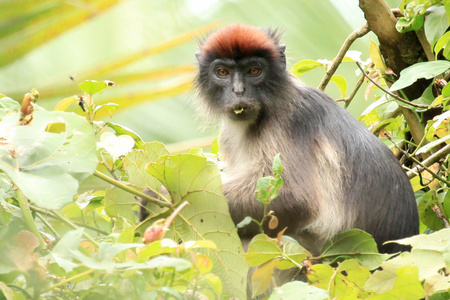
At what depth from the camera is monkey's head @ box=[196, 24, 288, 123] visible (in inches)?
133

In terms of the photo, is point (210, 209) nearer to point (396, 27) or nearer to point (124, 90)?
point (396, 27)

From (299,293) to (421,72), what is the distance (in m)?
1.54

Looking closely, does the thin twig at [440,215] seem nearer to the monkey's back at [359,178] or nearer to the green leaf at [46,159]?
the monkey's back at [359,178]

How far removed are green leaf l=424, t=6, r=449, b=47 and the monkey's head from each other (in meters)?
0.84

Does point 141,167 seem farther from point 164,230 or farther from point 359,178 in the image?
point 359,178

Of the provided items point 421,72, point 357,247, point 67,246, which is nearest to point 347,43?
point 421,72

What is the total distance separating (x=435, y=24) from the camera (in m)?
3.01

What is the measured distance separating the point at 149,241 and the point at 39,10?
10.5 ft

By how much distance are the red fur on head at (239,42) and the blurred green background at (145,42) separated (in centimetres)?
42

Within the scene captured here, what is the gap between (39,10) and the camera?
4078 mm

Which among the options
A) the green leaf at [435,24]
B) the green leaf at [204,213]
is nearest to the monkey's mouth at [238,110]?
the green leaf at [435,24]

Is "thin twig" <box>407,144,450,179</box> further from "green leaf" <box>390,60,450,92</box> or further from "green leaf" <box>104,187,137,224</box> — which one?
"green leaf" <box>104,187,137,224</box>

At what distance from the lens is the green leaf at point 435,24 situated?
2973 mm

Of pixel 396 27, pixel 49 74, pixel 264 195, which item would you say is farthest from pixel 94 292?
pixel 49 74
